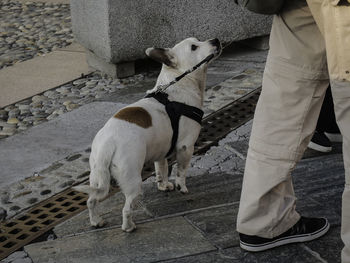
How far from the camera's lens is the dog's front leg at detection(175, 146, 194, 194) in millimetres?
4066

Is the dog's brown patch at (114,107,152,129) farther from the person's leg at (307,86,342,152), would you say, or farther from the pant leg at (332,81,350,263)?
the person's leg at (307,86,342,152)

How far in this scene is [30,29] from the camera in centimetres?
891

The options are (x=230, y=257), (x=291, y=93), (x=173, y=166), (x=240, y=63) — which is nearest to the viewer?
(x=291, y=93)

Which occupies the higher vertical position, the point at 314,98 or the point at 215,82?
the point at 314,98

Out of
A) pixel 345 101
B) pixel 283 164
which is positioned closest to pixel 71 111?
pixel 283 164

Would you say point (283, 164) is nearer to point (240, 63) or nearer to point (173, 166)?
point (173, 166)

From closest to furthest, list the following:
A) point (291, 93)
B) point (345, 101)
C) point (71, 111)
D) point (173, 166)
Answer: point (345, 101) < point (291, 93) < point (173, 166) < point (71, 111)

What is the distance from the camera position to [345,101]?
9.18 ft

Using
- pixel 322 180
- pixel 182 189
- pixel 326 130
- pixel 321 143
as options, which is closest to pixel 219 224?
pixel 182 189

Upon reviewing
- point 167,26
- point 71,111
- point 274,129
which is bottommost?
point 71,111

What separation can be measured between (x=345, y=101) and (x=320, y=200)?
4.05 feet

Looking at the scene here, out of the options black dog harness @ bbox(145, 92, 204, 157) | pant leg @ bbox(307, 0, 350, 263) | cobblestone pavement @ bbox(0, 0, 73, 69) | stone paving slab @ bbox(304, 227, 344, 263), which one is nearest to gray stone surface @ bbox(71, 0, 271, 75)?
cobblestone pavement @ bbox(0, 0, 73, 69)

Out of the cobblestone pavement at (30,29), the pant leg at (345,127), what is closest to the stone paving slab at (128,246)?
the pant leg at (345,127)

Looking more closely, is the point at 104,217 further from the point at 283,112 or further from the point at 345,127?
the point at 345,127
